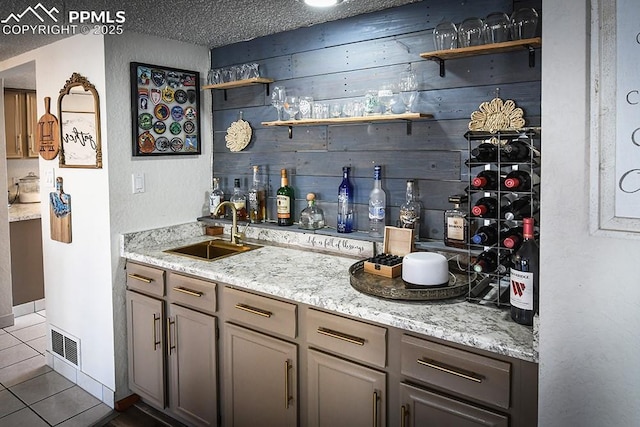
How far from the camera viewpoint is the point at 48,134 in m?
3.00

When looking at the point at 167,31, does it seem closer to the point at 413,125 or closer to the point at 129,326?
the point at 413,125

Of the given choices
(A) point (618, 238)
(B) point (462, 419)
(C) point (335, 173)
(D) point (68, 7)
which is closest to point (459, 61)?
(C) point (335, 173)

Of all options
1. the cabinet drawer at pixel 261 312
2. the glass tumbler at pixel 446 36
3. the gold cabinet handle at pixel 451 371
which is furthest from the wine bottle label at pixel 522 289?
the glass tumbler at pixel 446 36

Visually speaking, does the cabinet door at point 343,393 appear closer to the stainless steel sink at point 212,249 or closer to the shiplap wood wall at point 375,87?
the shiplap wood wall at point 375,87

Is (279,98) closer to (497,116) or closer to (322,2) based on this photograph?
(322,2)

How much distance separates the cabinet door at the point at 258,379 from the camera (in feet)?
6.42

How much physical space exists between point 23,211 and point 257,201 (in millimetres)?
2717

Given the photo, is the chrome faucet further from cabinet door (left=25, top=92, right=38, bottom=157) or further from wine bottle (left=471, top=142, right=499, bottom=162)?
cabinet door (left=25, top=92, right=38, bottom=157)

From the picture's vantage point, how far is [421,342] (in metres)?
1.58

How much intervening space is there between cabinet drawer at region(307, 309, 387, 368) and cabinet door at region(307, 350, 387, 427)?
0.13ft

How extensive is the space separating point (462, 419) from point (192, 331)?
1358 millimetres

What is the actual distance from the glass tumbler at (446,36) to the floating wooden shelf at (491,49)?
4cm

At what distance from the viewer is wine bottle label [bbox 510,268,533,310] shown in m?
1.43

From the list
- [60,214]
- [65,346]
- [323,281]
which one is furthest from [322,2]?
[65,346]
